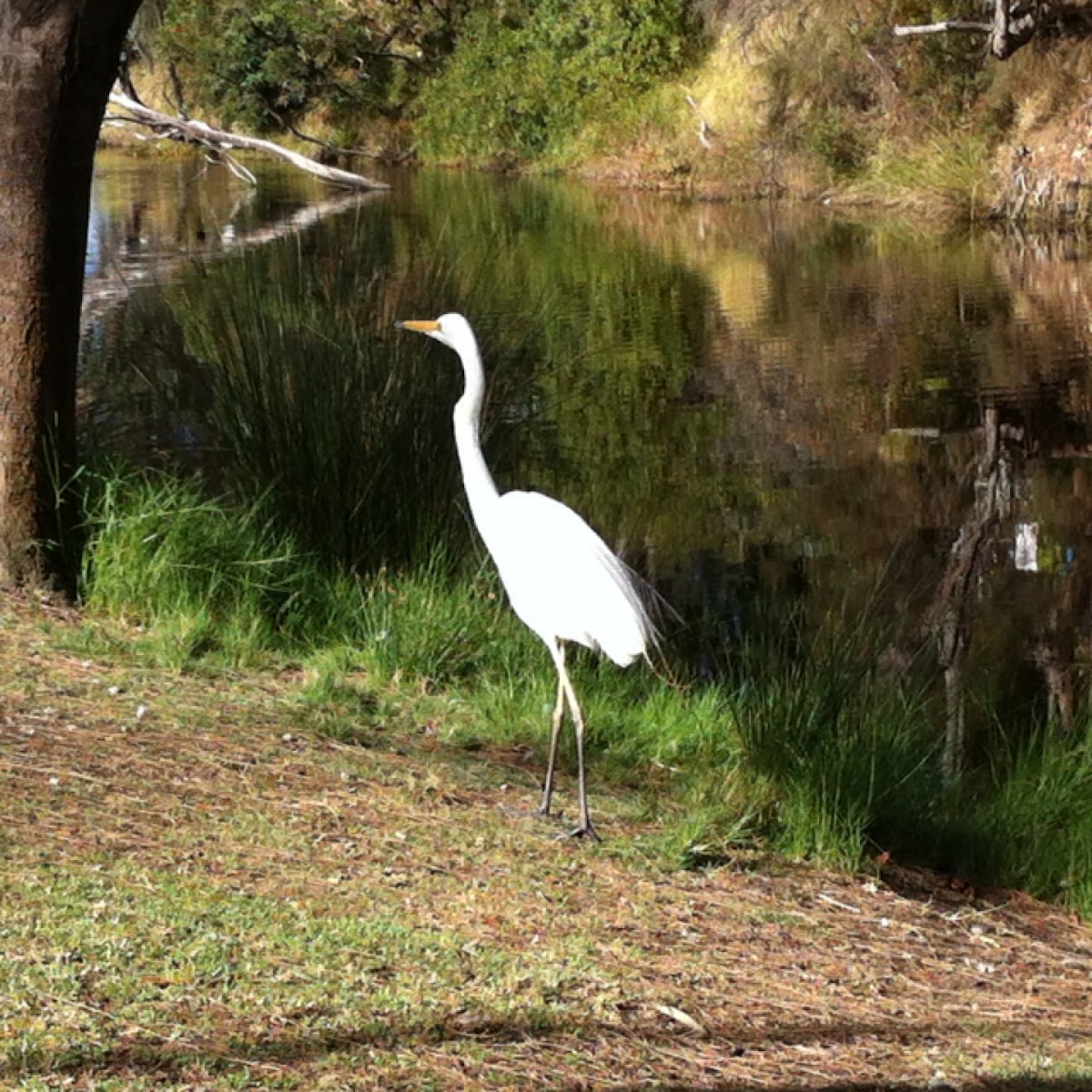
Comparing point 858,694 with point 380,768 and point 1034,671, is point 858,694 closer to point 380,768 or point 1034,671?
point 380,768

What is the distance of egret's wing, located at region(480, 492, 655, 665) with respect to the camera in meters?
5.13

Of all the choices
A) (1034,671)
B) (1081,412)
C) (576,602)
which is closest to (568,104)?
(1081,412)

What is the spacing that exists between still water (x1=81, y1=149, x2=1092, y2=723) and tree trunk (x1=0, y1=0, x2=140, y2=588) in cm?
119

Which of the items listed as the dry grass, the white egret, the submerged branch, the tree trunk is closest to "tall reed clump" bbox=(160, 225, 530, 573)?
the submerged branch

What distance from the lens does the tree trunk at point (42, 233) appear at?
20.8 ft

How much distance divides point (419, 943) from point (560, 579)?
1518mm

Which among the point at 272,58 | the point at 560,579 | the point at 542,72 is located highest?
the point at 272,58

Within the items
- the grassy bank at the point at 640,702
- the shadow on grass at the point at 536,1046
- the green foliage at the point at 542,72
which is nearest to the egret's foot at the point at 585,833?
the grassy bank at the point at 640,702

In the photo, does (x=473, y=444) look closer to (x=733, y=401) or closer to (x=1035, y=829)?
(x=1035, y=829)

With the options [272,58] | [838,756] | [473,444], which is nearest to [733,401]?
[473,444]

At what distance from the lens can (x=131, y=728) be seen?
5375 millimetres

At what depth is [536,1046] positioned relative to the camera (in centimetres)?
363

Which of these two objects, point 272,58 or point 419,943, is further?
point 272,58

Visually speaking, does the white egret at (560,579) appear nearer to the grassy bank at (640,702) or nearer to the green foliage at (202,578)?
the grassy bank at (640,702)
